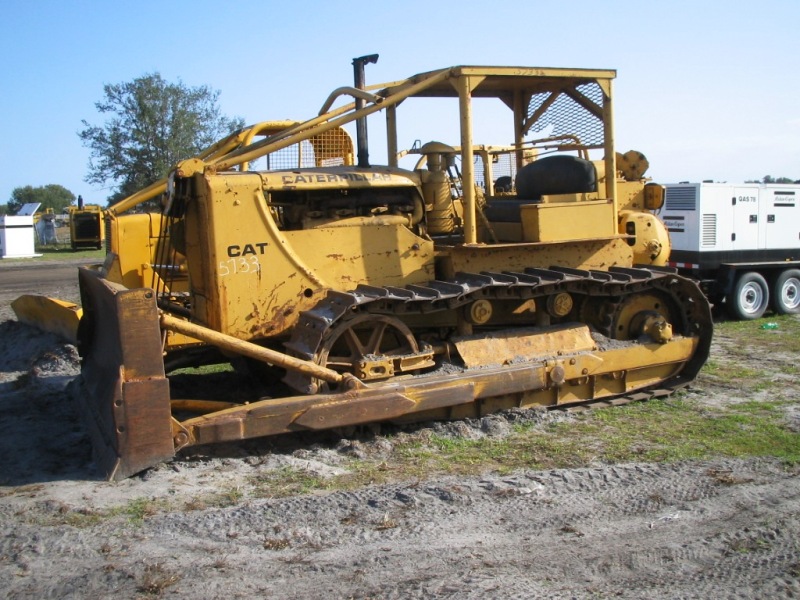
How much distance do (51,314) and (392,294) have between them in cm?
637

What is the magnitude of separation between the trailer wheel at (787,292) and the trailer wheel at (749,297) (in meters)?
0.21

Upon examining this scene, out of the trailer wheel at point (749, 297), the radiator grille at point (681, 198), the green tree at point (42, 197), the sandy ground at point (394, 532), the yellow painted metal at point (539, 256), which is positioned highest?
the green tree at point (42, 197)

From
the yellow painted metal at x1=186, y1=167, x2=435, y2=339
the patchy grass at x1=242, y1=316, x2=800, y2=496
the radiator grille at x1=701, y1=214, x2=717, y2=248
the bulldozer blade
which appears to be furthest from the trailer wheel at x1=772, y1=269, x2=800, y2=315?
the bulldozer blade

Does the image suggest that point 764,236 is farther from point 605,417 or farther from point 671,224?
point 605,417

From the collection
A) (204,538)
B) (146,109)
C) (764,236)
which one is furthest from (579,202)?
(146,109)

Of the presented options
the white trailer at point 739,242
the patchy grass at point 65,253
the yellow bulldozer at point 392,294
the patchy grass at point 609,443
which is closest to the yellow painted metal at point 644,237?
the yellow bulldozer at point 392,294

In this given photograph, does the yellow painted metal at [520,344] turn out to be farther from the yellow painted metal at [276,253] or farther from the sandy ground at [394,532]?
the sandy ground at [394,532]

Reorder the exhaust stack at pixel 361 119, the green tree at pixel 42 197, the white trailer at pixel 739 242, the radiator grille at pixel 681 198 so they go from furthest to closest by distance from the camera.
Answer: the green tree at pixel 42 197
the radiator grille at pixel 681 198
the white trailer at pixel 739 242
the exhaust stack at pixel 361 119

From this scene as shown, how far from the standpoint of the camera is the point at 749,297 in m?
13.8

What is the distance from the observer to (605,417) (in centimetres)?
714

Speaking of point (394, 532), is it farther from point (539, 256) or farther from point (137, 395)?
point (539, 256)

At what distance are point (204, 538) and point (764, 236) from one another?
1237 cm

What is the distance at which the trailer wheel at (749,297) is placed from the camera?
532 inches

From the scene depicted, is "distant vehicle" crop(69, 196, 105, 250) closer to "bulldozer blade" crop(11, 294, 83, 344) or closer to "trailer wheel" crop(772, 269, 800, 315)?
"bulldozer blade" crop(11, 294, 83, 344)
